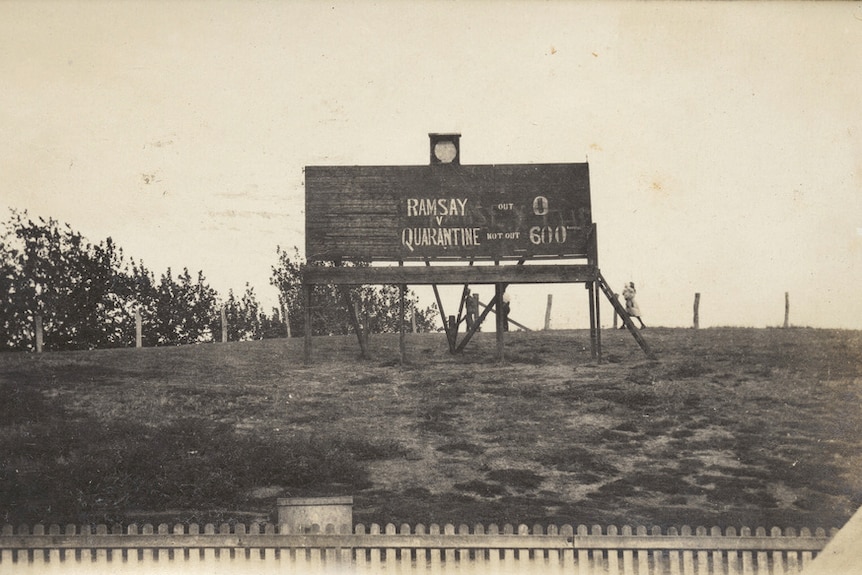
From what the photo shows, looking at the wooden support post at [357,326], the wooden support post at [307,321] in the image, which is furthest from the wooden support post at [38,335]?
the wooden support post at [357,326]

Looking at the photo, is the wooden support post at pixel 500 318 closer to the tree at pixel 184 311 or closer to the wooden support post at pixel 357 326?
the wooden support post at pixel 357 326

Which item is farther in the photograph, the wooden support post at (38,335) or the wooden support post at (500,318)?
the wooden support post at (38,335)

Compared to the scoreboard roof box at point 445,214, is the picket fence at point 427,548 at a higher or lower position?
lower

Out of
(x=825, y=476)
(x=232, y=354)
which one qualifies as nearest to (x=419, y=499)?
(x=825, y=476)

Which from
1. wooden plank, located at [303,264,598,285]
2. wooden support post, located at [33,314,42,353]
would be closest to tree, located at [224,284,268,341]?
wooden support post, located at [33,314,42,353]

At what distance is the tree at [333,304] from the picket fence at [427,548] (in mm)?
20579

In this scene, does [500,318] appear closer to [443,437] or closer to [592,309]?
[592,309]

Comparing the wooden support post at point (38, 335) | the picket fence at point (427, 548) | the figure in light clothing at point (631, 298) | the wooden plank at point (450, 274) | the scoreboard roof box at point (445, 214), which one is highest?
the scoreboard roof box at point (445, 214)

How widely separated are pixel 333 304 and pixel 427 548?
101ft

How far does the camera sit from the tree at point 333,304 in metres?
36.0

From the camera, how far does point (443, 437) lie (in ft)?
52.1

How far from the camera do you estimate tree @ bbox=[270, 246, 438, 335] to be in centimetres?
3603

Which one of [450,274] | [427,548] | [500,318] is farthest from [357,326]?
[427,548]

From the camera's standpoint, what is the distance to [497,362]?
73.5ft
